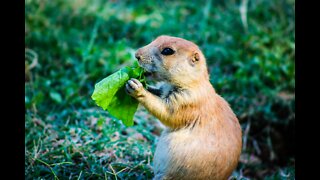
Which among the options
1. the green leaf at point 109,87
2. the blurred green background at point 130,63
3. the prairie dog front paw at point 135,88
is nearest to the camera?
the prairie dog front paw at point 135,88

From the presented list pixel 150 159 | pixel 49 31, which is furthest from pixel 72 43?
pixel 150 159

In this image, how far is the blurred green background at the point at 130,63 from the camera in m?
5.31

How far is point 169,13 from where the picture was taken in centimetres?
870

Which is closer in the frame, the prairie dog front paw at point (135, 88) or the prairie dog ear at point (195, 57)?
the prairie dog front paw at point (135, 88)

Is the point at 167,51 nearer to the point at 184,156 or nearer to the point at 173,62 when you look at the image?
the point at 173,62

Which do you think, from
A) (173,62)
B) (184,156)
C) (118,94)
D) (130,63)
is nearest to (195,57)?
(173,62)

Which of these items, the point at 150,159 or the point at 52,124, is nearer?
the point at 150,159

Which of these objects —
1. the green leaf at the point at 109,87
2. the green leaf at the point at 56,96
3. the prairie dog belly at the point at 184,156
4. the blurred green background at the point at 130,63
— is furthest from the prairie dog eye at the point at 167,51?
the green leaf at the point at 56,96

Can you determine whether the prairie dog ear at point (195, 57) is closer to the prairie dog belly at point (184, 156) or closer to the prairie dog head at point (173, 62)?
the prairie dog head at point (173, 62)

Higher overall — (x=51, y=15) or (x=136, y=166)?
(x=51, y=15)

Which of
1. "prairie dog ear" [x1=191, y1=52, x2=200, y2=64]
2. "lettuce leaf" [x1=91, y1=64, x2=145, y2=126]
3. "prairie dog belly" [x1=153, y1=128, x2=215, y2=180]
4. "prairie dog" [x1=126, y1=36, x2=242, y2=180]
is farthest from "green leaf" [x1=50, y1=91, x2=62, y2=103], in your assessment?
"prairie dog ear" [x1=191, y1=52, x2=200, y2=64]

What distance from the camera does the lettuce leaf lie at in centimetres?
439

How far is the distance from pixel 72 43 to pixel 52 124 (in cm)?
205
